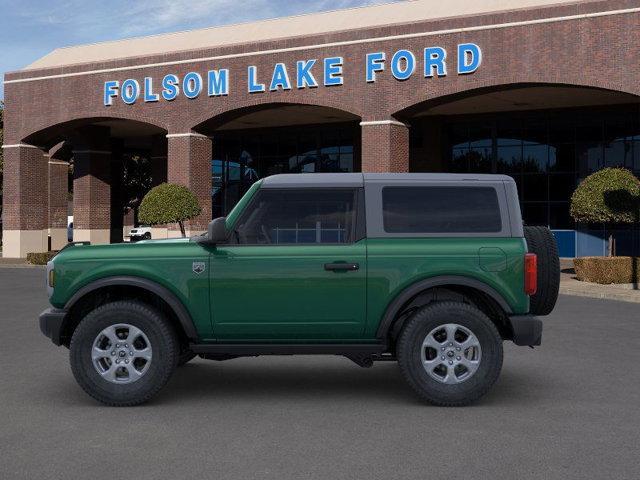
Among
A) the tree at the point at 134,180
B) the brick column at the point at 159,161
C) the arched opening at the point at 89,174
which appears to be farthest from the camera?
the tree at the point at 134,180

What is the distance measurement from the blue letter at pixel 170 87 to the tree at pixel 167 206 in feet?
14.6

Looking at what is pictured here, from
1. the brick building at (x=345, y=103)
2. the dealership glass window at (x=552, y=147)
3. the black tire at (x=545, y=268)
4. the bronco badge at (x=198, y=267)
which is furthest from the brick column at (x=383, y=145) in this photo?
the bronco badge at (x=198, y=267)

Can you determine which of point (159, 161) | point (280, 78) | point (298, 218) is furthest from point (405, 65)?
point (298, 218)

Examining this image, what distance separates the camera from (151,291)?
7.47m

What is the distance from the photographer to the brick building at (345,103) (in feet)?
92.5

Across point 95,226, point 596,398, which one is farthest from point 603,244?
point 596,398

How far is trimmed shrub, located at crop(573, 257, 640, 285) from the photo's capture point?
72.9 ft

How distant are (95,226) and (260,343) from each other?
38.2 m

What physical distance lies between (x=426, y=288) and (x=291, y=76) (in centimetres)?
2604

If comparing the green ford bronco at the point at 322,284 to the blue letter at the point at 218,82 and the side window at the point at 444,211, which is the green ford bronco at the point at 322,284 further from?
the blue letter at the point at 218,82

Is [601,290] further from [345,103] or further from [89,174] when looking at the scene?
[89,174]

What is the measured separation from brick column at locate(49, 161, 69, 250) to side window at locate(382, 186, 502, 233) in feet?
128

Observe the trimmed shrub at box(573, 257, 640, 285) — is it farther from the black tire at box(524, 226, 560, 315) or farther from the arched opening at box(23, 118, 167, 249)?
the arched opening at box(23, 118, 167, 249)

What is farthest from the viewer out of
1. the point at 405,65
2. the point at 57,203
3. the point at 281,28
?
the point at 57,203
